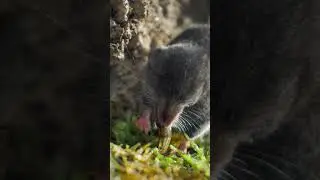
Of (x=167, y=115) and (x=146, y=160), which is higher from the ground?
(x=167, y=115)

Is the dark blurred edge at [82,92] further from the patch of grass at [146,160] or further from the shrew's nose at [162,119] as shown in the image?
the shrew's nose at [162,119]

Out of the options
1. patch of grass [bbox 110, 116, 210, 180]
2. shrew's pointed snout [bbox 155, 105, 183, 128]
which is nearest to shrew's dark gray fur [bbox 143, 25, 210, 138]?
shrew's pointed snout [bbox 155, 105, 183, 128]

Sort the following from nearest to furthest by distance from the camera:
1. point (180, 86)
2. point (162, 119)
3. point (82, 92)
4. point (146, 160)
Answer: point (82, 92) → point (146, 160) → point (162, 119) → point (180, 86)

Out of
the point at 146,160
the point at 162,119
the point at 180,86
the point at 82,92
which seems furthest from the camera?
the point at 180,86

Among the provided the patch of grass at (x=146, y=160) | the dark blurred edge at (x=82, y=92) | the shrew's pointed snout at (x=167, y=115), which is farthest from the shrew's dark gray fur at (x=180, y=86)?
the dark blurred edge at (x=82, y=92)

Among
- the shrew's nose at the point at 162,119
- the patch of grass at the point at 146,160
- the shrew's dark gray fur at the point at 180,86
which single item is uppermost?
the shrew's dark gray fur at the point at 180,86

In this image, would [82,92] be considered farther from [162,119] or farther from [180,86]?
[180,86]

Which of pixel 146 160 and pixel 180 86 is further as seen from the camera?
pixel 180 86

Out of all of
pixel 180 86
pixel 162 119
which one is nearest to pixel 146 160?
pixel 162 119

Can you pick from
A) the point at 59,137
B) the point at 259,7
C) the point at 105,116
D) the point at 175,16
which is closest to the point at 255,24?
the point at 259,7
